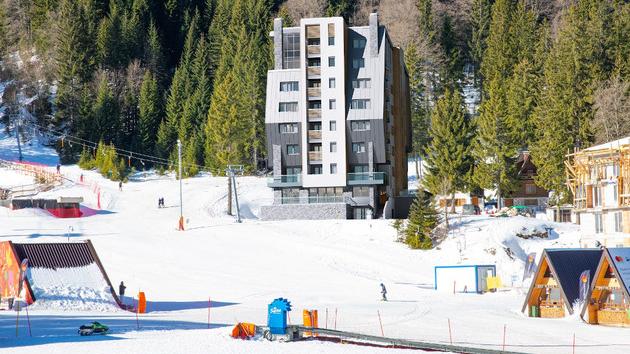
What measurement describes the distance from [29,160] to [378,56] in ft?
141

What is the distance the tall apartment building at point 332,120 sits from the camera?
3282 inches

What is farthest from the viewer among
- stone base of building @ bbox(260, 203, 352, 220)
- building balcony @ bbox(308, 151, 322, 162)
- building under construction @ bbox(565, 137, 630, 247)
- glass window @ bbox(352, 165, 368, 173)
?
glass window @ bbox(352, 165, 368, 173)

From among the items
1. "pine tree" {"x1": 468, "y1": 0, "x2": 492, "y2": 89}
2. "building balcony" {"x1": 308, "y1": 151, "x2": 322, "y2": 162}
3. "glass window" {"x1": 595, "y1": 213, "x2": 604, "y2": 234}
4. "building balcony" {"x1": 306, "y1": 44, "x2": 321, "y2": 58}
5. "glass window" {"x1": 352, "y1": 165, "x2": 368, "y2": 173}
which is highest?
"pine tree" {"x1": 468, "y1": 0, "x2": 492, "y2": 89}

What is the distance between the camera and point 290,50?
8638 centimetres

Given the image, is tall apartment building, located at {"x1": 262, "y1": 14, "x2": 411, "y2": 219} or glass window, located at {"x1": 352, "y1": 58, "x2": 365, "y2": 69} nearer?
tall apartment building, located at {"x1": 262, "y1": 14, "x2": 411, "y2": 219}

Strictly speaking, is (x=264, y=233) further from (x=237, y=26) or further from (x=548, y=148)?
(x=237, y=26)

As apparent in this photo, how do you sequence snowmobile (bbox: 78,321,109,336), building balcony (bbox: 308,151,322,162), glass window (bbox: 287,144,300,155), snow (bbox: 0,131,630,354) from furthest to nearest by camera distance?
glass window (bbox: 287,144,300,155), building balcony (bbox: 308,151,322,162), snow (bbox: 0,131,630,354), snowmobile (bbox: 78,321,109,336)

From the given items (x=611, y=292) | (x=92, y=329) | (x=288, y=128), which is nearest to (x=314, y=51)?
(x=288, y=128)

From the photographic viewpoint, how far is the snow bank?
41.1m

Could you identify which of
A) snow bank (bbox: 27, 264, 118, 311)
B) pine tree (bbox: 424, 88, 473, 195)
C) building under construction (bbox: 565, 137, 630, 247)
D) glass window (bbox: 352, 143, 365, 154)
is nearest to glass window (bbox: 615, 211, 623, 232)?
building under construction (bbox: 565, 137, 630, 247)

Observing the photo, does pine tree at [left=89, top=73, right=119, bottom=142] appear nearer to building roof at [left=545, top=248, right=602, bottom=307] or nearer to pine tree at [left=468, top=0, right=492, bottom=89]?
pine tree at [left=468, top=0, right=492, bottom=89]

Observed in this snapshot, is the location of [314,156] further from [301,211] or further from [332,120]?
[301,211]

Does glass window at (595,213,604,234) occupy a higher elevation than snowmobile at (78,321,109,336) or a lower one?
higher

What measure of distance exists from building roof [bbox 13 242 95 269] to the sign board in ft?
69.2
